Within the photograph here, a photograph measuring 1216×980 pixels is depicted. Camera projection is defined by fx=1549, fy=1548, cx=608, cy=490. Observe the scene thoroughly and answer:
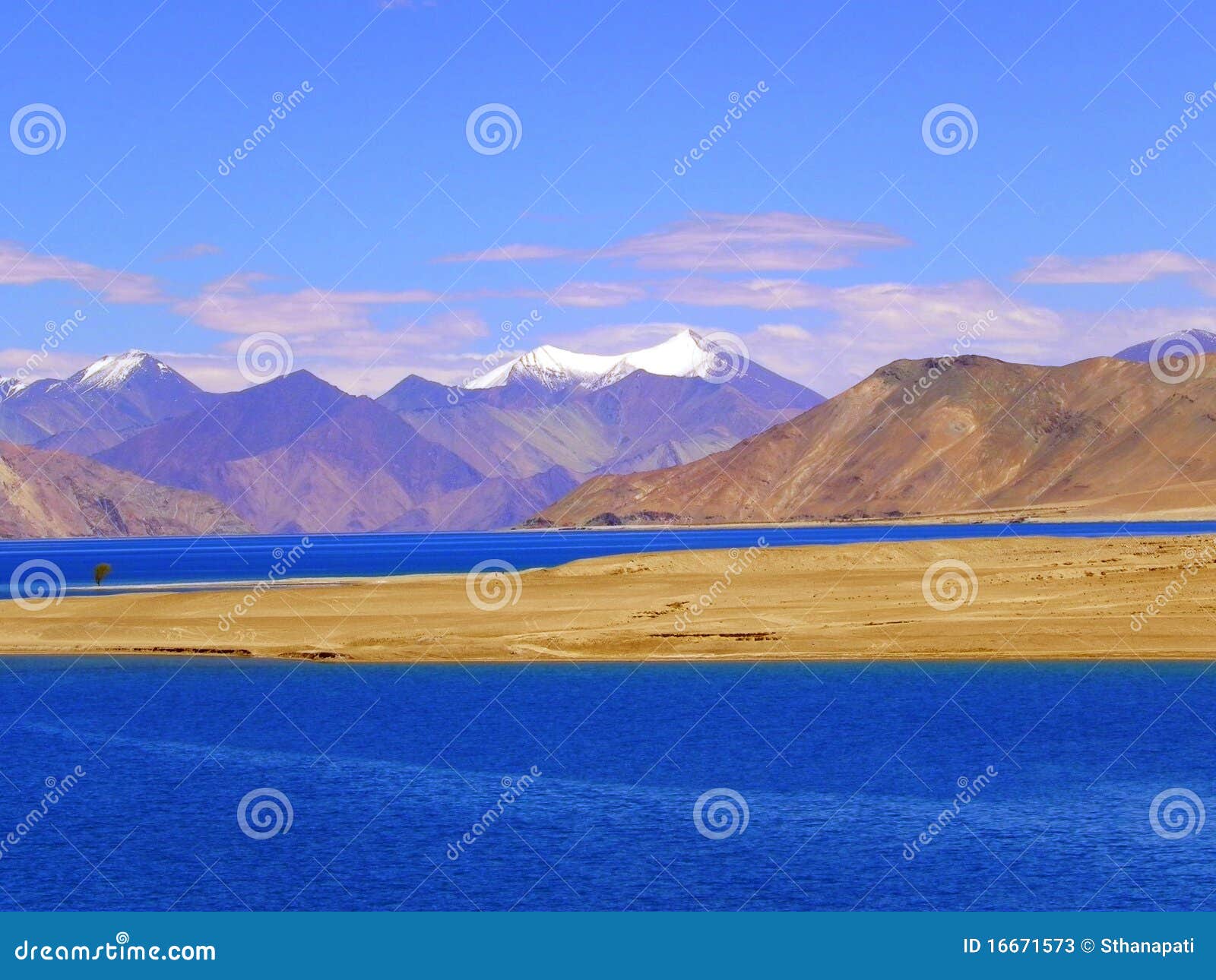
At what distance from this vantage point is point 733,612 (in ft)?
230

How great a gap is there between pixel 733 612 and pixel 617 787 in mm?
32992

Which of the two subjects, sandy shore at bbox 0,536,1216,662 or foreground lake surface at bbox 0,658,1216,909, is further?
sandy shore at bbox 0,536,1216,662

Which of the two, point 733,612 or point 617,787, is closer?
point 617,787

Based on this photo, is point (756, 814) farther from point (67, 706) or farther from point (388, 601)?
point (388, 601)

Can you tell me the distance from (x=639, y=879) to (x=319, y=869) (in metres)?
6.27

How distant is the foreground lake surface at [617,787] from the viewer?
1129 inches

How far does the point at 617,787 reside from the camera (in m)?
37.6

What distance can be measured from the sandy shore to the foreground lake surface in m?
3.61

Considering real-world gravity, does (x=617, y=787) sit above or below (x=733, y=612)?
below

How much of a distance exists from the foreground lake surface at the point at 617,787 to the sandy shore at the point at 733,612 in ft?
11.9

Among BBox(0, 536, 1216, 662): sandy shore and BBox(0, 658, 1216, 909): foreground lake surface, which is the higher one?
BBox(0, 536, 1216, 662): sandy shore

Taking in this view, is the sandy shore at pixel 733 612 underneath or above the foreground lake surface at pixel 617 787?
above

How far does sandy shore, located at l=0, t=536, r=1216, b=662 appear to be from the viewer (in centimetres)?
Result: 6200

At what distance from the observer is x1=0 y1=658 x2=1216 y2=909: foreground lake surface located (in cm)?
2869
